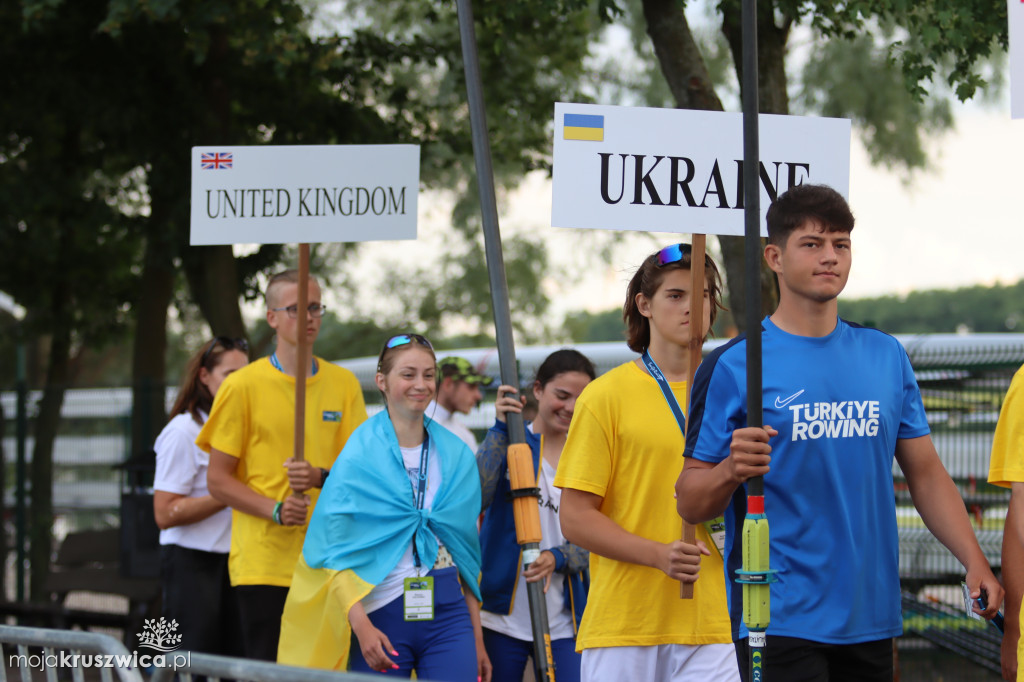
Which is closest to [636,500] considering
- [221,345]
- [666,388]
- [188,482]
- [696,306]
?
[666,388]

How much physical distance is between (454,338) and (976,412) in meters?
16.4

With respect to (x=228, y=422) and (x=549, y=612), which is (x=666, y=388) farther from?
(x=228, y=422)

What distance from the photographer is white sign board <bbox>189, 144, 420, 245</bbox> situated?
5645mm

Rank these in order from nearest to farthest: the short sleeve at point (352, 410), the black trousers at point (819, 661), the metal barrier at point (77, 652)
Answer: the metal barrier at point (77, 652), the black trousers at point (819, 661), the short sleeve at point (352, 410)

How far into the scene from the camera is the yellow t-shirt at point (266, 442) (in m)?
5.56

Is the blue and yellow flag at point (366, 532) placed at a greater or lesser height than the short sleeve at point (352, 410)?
lesser

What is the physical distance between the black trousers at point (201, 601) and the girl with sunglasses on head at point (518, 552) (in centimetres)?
155

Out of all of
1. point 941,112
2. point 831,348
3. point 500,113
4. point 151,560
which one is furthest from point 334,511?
point 941,112

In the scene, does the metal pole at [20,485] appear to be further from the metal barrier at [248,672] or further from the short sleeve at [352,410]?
the metal barrier at [248,672]

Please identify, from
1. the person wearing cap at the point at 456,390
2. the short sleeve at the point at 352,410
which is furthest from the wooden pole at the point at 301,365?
the person wearing cap at the point at 456,390

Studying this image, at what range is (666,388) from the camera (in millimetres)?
4141

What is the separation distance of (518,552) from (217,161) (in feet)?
7.53

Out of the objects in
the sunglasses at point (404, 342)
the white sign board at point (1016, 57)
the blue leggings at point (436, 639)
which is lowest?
the blue leggings at point (436, 639)

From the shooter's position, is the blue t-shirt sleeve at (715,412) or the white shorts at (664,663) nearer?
the blue t-shirt sleeve at (715,412)
